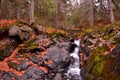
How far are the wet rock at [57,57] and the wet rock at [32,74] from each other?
113 centimetres

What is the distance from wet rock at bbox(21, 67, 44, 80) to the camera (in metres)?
11.9

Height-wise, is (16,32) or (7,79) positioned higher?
(16,32)

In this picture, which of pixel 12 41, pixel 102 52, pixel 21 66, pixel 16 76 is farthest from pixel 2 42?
pixel 102 52

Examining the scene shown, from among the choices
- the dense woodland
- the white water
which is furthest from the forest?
the dense woodland

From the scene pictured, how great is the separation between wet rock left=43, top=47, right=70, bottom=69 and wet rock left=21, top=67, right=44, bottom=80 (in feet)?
3.72

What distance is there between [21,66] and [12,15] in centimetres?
2334

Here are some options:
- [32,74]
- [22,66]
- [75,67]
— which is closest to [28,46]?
[22,66]

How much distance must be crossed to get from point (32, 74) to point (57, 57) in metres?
2.78

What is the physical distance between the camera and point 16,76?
39.0 ft

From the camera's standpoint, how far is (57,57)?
1448 centimetres

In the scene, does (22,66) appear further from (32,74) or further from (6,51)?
(6,51)

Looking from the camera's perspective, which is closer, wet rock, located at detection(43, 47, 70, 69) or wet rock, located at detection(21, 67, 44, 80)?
wet rock, located at detection(21, 67, 44, 80)

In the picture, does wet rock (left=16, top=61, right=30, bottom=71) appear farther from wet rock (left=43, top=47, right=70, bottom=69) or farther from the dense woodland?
the dense woodland

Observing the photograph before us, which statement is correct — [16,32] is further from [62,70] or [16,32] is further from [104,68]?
[104,68]
